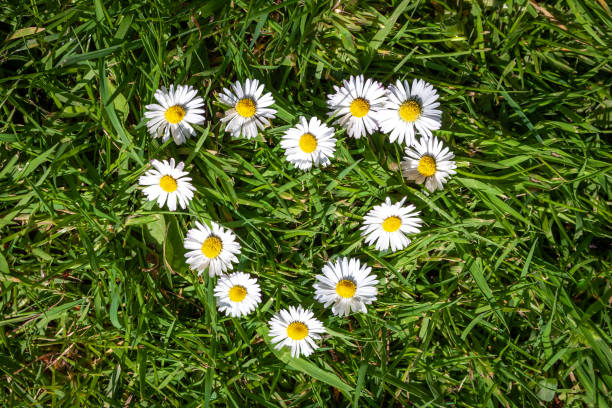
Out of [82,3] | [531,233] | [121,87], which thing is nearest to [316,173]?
[121,87]

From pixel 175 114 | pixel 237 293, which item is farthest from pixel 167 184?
pixel 237 293

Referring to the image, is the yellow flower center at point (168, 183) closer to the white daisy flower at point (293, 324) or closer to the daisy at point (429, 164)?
the white daisy flower at point (293, 324)

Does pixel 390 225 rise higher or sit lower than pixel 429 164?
lower

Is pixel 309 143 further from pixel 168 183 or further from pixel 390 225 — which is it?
pixel 168 183

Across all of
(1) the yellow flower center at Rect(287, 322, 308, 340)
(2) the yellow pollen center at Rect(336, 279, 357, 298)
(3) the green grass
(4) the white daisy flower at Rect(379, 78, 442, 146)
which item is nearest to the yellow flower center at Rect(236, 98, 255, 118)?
(3) the green grass

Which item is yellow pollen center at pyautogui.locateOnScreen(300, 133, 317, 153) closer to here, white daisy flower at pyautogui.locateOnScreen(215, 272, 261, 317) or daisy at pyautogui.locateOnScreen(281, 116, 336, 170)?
daisy at pyautogui.locateOnScreen(281, 116, 336, 170)
